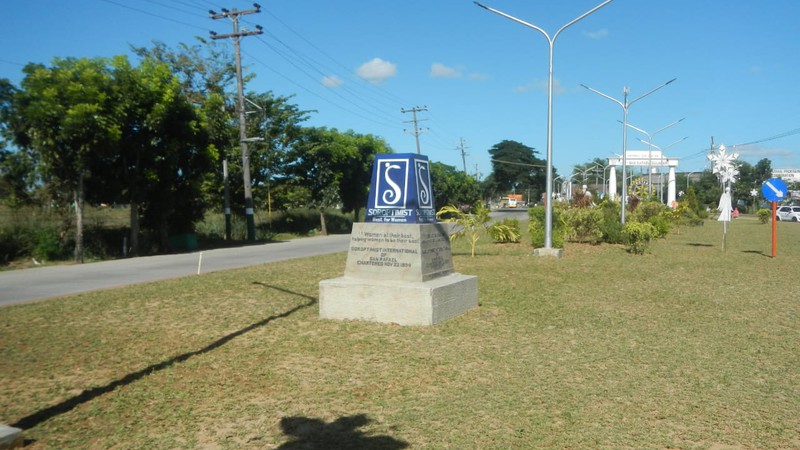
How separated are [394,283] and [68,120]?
12401 millimetres

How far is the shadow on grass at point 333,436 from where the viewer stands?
4.22 meters

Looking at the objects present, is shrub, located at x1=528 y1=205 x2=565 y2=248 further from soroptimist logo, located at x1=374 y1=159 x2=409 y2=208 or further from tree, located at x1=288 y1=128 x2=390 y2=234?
tree, located at x1=288 y1=128 x2=390 y2=234

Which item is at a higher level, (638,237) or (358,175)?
(358,175)

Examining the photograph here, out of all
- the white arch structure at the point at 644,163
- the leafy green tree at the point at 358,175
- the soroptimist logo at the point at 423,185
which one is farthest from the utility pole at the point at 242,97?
the white arch structure at the point at 644,163

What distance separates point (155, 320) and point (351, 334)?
113 inches

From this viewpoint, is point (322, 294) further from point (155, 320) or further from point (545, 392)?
point (545, 392)

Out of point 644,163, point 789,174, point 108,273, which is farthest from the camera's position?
point 789,174

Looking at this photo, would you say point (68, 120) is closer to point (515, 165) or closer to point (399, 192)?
point (399, 192)

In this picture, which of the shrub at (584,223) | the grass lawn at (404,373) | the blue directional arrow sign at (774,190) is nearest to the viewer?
the grass lawn at (404,373)

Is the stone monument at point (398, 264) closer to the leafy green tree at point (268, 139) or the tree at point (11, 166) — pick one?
the tree at point (11, 166)

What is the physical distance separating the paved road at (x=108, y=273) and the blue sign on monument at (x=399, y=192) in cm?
649

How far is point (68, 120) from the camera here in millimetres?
16531

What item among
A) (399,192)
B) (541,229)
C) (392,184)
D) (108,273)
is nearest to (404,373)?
(399,192)

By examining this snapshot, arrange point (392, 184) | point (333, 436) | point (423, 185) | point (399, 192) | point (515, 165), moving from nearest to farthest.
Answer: point (333, 436) < point (399, 192) < point (392, 184) < point (423, 185) < point (515, 165)
